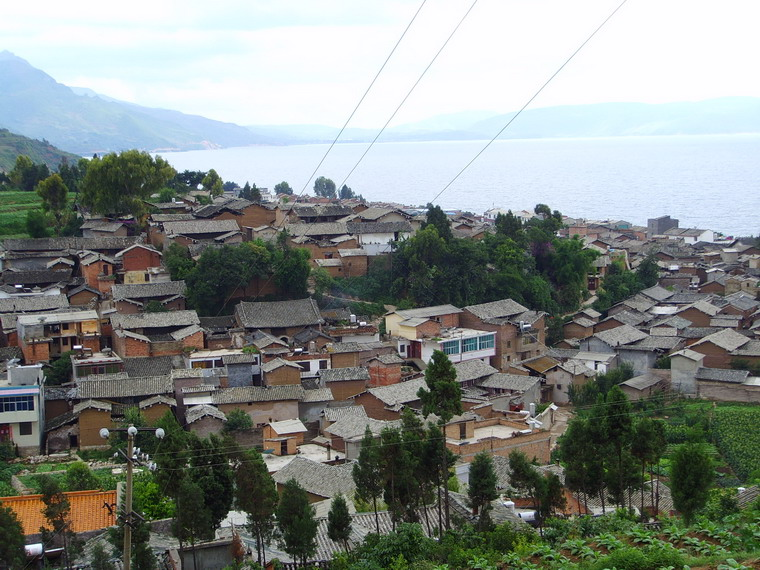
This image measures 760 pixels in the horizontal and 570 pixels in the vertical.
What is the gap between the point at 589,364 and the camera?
25094mm

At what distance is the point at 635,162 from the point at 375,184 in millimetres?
49383

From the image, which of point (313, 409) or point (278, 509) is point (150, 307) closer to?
point (313, 409)

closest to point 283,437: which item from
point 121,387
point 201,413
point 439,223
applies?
point 201,413

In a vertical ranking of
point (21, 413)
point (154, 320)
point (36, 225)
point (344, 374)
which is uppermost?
point (36, 225)

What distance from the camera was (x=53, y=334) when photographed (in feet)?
69.9

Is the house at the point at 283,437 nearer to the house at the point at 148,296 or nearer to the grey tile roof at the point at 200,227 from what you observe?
the house at the point at 148,296

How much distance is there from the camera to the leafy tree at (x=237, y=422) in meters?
18.5

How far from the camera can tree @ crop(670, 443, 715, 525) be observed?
472 inches

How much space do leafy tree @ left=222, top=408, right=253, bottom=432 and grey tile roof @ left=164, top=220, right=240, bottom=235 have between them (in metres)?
10.3

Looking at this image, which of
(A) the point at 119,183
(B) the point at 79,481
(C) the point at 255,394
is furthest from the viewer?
(A) the point at 119,183

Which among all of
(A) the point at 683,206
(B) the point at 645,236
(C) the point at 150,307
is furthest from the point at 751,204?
(C) the point at 150,307

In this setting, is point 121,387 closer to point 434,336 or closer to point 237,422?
point 237,422

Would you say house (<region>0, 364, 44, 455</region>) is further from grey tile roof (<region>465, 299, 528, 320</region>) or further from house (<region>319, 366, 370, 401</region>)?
grey tile roof (<region>465, 299, 528, 320</region>)

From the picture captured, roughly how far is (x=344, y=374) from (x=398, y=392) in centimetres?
145
